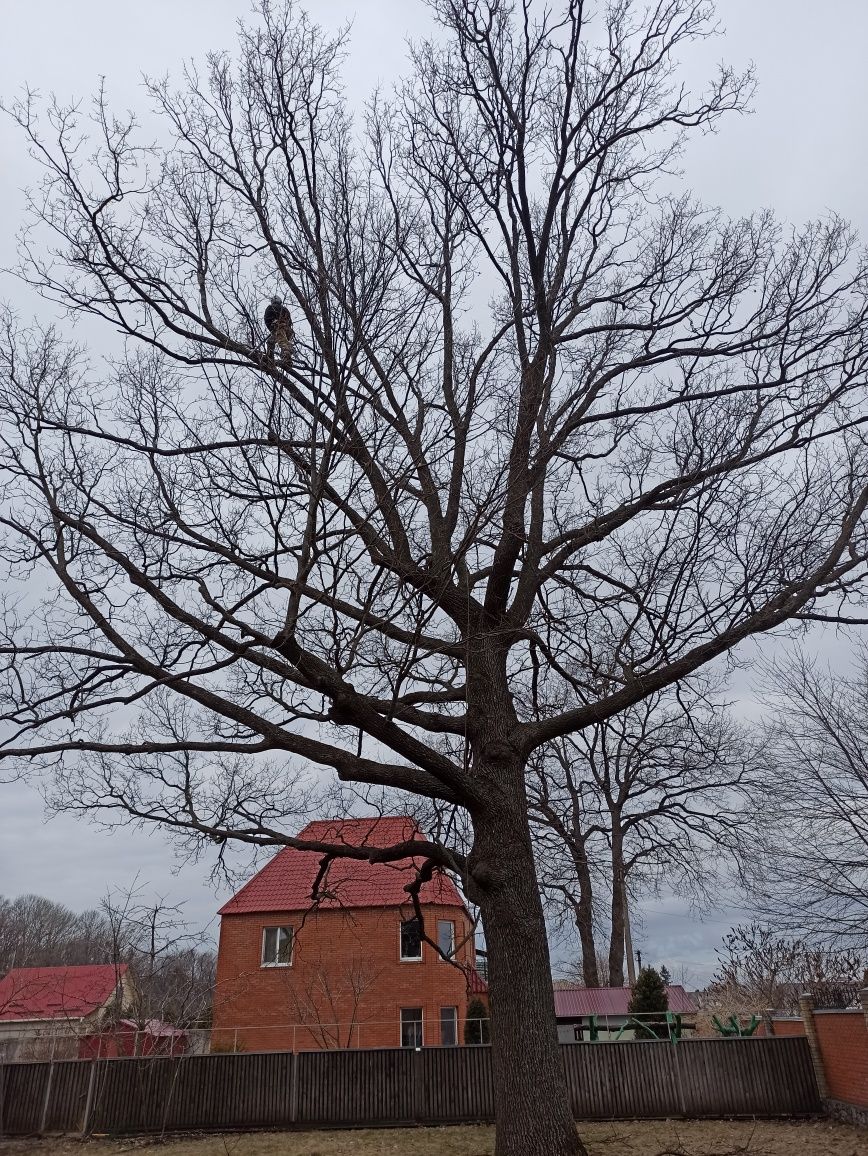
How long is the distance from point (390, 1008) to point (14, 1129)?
9708 mm

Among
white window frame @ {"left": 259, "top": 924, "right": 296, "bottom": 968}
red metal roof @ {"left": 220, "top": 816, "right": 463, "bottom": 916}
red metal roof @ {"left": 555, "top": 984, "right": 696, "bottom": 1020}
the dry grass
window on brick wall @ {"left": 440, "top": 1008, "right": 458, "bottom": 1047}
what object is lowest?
the dry grass

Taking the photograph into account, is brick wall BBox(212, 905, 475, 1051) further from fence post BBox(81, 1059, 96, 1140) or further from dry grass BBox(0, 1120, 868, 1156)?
dry grass BBox(0, 1120, 868, 1156)

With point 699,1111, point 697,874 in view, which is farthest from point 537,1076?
point 697,874

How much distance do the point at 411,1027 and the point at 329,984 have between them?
107 inches

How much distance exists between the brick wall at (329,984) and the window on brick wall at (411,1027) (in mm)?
167

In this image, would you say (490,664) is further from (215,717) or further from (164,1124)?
(164,1124)

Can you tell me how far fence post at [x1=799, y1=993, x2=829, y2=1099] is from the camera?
46.8 ft

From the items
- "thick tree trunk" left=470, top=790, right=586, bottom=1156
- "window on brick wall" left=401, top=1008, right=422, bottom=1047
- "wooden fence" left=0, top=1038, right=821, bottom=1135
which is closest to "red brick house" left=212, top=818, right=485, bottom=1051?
"window on brick wall" left=401, top=1008, right=422, bottom=1047

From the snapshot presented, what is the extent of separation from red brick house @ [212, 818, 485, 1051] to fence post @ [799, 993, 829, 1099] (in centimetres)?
907

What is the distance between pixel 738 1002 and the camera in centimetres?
2988

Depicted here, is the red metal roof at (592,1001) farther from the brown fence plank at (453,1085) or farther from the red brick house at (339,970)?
the brown fence plank at (453,1085)

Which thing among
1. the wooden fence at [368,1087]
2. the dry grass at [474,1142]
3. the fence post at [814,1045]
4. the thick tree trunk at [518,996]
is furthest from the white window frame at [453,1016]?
the thick tree trunk at [518,996]

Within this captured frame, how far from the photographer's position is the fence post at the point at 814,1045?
1425cm

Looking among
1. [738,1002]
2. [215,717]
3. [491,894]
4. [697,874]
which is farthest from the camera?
[738,1002]
